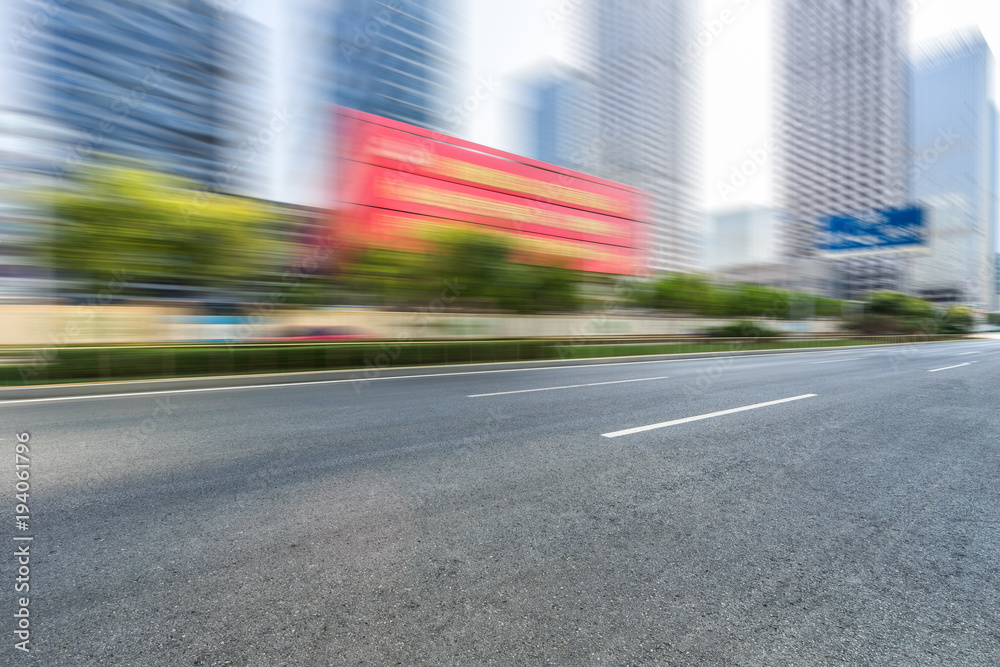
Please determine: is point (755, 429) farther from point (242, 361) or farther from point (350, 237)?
point (350, 237)

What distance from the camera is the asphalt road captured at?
1854mm

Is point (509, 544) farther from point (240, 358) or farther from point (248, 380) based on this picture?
point (240, 358)

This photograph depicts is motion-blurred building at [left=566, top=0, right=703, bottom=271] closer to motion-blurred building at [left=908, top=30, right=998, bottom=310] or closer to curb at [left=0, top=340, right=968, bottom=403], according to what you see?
motion-blurred building at [left=908, top=30, right=998, bottom=310]

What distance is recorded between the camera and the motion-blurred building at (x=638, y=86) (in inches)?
2899

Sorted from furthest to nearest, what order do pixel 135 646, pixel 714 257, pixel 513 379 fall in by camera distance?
1. pixel 714 257
2. pixel 513 379
3. pixel 135 646

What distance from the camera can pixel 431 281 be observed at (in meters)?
22.2

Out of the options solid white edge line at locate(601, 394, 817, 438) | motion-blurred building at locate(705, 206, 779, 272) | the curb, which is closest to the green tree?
the curb

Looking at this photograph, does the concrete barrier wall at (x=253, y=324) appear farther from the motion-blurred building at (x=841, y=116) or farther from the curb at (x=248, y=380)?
the motion-blurred building at (x=841, y=116)

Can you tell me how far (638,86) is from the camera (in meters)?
75.8

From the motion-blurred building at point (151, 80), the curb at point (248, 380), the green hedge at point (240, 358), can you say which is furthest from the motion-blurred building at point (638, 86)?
the curb at point (248, 380)

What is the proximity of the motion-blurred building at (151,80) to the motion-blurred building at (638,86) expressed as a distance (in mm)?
49347

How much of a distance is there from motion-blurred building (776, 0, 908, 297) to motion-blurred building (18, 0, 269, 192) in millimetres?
69656

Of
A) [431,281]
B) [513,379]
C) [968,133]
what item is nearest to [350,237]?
[431,281]

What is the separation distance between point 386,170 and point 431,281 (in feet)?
69.3
